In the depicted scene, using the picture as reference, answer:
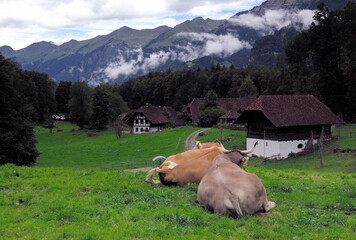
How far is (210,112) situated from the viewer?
77.1m

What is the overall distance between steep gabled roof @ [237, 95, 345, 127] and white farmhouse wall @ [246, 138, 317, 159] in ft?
8.18

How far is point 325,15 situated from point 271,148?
31.8 m

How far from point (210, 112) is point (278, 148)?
132ft

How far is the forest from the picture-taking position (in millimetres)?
36344

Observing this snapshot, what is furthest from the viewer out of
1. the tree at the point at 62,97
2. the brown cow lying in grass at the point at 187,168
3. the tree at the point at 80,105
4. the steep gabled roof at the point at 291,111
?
the tree at the point at 62,97

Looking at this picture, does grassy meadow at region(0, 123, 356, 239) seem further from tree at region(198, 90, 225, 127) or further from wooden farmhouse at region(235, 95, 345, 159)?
tree at region(198, 90, 225, 127)

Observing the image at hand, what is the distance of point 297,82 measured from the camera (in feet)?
214

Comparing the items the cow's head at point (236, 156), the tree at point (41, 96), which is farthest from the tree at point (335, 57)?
the tree at point (41, 96)

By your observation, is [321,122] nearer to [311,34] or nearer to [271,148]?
[271,148]

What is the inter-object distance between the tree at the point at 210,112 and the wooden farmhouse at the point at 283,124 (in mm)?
34488

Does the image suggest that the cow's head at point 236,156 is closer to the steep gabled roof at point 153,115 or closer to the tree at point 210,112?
the tree at point 210,112

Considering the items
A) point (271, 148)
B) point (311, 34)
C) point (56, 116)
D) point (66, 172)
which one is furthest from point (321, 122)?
point (56, 116)

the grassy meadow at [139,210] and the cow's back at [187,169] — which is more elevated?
the cow's back at [187,169]

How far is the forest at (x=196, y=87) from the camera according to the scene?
36344 millimetres
